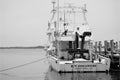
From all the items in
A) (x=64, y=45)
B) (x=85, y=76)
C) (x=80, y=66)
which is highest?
(x=64, y=45)

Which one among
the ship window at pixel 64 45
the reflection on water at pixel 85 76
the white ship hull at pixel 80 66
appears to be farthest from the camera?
the ship window at pixel 64 45

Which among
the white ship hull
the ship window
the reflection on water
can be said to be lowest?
the reflection on water

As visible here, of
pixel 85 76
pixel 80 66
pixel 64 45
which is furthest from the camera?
pixel 64 45

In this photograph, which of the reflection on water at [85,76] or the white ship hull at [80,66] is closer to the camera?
the reflection on water at [85,76]

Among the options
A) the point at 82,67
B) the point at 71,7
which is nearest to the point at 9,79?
the point at 82,67

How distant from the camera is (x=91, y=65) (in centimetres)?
2912

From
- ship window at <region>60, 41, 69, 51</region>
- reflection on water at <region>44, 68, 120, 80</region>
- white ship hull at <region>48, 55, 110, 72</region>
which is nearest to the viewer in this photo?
reflection on water at <region>44, 68, 120, 80</region>

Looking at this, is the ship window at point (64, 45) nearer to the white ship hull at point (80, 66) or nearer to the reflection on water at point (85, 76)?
the reflection on water at point (85, 76)

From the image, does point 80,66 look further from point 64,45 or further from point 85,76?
point 64,45

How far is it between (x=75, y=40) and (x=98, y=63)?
19.1 feet

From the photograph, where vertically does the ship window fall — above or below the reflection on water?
above

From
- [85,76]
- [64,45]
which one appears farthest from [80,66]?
[64,45]

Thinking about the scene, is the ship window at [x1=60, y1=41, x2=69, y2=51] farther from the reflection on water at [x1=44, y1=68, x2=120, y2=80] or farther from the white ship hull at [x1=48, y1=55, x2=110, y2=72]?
the white ship hull at [x1=48, y1=55, x2=110, y2=72]

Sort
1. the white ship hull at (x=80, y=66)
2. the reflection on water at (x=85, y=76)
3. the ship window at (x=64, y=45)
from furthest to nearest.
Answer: the ship window at (x=64, y=45) → the white ship hull at (x=80, y=66) → the reflection on water at (x=85, y=76)
